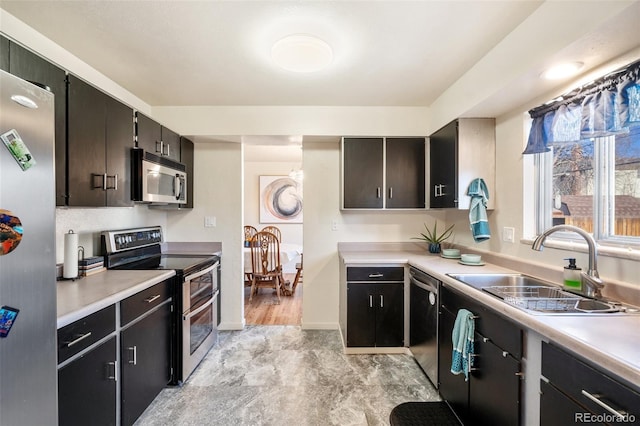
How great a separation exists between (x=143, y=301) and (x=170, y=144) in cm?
146

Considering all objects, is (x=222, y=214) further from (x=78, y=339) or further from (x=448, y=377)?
(x=448, y=377)

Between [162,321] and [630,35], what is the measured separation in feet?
9.47

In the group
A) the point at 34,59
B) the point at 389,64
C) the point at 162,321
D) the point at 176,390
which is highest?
the point at 389,64

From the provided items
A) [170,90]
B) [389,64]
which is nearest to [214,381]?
[170,90]

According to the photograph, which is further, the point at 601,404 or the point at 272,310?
the point at 272,310

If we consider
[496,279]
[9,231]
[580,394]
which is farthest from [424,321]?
[9,231]

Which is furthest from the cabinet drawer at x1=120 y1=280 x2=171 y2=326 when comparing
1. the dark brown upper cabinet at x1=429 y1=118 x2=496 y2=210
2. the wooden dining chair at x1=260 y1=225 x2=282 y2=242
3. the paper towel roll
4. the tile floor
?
the wooden dining chair at x1=260 y1=225 x2=282 y2=242

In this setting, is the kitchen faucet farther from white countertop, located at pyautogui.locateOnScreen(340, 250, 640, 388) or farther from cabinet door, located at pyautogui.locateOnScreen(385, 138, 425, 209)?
cabinet door, located at pyautogui.locateOnScreen(385, 138, 425, 209)

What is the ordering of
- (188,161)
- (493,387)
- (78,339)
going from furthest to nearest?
(188,161), (493,387), (78,339)

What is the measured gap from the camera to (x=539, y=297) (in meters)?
1.54

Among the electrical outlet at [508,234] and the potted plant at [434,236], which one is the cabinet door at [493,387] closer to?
the electrical outlet at [508,234]

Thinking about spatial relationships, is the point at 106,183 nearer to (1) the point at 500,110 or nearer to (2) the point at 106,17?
(2) the point at 106,17

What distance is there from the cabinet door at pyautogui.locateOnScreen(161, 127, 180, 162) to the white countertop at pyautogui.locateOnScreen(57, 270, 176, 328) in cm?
108

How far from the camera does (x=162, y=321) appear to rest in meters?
1.87
